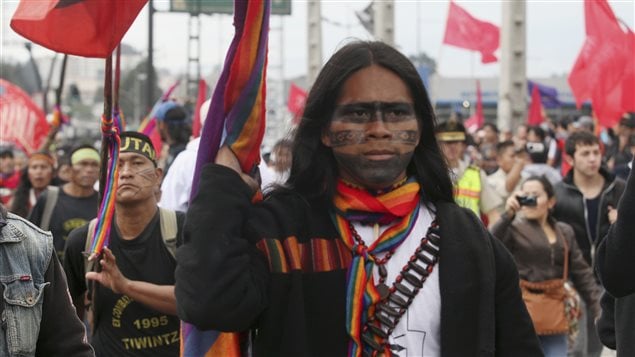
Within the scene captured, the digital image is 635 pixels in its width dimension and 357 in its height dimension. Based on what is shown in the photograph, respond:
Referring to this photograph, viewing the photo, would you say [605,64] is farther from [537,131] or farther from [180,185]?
[180,185]

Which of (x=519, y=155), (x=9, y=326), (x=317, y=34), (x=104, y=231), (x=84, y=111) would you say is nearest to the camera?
(x=9, y=326)

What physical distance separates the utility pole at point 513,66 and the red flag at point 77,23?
16.2 meters

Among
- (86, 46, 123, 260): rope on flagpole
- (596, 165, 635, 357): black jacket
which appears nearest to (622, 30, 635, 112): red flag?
(86, 46, 123, 260): rope on flagpole

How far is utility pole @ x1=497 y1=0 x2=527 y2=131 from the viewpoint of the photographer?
18.8 meters

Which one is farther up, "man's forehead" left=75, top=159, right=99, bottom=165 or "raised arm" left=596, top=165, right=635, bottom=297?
"raised arm" left=596, top=165, right=635, bottom=297

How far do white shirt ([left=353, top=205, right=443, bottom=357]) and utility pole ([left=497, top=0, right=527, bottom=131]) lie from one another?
16.1m

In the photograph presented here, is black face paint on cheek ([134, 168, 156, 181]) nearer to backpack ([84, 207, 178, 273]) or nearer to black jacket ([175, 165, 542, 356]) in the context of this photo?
backpack ([84, 207, 178, 273])

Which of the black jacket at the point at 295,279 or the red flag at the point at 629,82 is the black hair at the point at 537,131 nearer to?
the red flag at the point at 629,82

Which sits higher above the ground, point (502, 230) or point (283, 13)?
point (283, 13)

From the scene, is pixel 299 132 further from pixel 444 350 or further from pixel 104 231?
pixel 104 231

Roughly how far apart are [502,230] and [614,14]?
16.8ft

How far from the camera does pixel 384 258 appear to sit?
10.3 ft

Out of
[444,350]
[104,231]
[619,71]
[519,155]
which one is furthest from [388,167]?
[619,71]

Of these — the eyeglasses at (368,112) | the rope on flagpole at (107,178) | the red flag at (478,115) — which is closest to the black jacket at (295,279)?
the eyeglasses at (368,112)
